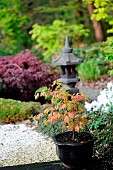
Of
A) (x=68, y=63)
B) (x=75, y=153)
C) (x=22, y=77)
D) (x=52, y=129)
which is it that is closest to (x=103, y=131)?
(x=75, y=153)

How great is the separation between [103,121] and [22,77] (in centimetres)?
260

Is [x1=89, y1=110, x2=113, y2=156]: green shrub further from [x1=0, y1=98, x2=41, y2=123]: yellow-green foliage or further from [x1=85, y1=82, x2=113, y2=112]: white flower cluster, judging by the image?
[x1=0, y1=98, x2=41, y2=123]: yellow-green foliage

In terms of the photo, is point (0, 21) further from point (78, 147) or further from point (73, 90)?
point (78, 147)

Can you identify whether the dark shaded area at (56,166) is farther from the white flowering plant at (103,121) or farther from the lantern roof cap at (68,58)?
the lantern roof cap at (68,58)

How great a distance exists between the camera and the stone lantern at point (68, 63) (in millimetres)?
6301

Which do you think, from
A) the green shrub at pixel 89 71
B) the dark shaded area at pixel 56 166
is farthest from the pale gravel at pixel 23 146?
the green shrub at pixel 89 71

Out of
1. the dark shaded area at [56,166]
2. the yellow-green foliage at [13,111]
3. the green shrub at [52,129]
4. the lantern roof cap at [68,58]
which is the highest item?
the lantern roof cap at [68,58]

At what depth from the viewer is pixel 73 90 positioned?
6.40 meters

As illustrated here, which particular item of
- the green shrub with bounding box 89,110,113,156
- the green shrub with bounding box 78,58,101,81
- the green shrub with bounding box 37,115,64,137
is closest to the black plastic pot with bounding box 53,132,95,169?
the green shrub with bounding box 89,110,113,156

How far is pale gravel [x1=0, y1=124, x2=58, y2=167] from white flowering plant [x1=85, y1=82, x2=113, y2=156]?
564 mm

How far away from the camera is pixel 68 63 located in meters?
6.30

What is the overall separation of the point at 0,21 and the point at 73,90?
22.8ft

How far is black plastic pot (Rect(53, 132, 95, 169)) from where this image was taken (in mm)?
3682

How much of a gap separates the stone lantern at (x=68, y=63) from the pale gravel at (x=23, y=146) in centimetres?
135
